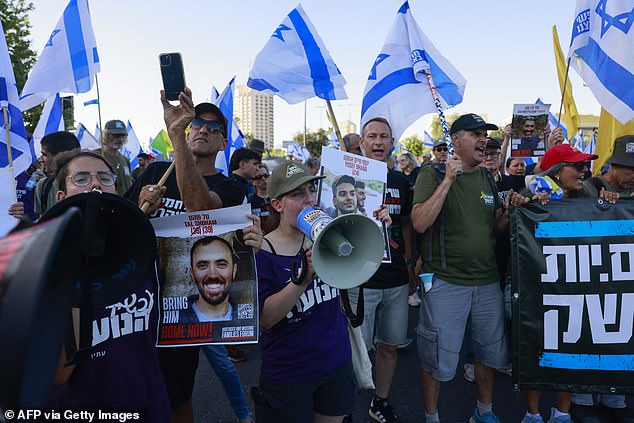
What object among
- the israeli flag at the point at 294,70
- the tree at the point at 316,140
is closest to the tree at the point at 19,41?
the israeli flag at the point at 294,70

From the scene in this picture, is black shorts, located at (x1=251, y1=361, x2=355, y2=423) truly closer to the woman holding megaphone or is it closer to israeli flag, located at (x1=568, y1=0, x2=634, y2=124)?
the woman holding megaphone

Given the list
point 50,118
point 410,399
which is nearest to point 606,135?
point 410,399

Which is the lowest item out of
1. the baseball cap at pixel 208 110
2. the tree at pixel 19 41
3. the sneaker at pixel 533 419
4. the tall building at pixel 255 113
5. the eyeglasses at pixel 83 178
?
the sneaker at pixel 533 419

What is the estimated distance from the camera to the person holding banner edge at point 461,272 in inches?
120

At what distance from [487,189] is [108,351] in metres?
2.66

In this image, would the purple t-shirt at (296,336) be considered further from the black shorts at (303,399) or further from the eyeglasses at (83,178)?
the eyeglasses at (83,178)

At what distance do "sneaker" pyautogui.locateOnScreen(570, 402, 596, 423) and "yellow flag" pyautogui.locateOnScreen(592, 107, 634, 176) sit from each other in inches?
82.3

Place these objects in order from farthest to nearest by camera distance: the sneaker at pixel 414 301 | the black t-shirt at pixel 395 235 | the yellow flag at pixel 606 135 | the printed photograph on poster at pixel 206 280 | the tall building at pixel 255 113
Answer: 1. the tall building at pixel 255 113
2. the sneaker at pixel 414 301
3. the yellow flag at pixel 606 135
4. the black t-shirt at pixel 395 235
5. the printed photograph on poster at pixel 206 280

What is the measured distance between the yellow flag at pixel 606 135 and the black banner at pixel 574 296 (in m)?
1.30

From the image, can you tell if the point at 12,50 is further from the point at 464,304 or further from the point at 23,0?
the point at 464,304

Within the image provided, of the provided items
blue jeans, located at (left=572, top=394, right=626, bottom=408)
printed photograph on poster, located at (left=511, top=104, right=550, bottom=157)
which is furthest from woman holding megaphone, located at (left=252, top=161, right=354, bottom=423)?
printed photograph on poster, located at (left=511, top=104, right=550, bottom=157)

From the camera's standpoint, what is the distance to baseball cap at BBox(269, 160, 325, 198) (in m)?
2.07

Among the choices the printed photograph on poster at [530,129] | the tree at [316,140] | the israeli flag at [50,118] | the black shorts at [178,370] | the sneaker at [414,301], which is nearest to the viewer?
the black shorts at [178,370]

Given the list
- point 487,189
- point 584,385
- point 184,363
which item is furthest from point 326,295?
point 584,385
